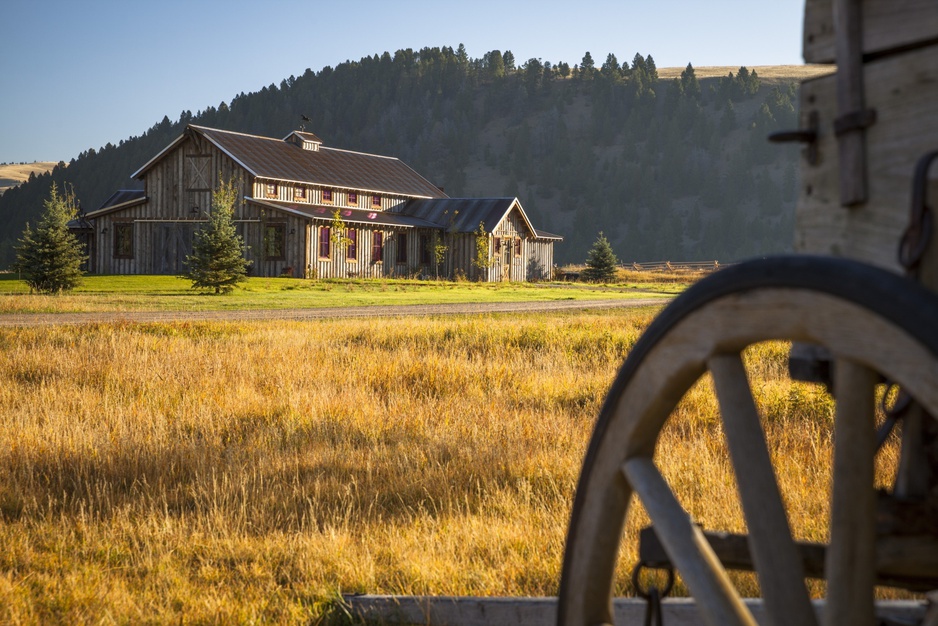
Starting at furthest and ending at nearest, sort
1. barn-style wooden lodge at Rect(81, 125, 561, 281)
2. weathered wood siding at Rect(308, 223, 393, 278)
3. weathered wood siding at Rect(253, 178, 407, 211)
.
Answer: weathered wood siding at Rect(253, 178, 407, 211), barn-style wooden lodge at Rect(81, 125, 561, 281), weathered wood siding at Rect(308, 223, 393, 278)

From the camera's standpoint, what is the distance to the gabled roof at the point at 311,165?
43.8 metres

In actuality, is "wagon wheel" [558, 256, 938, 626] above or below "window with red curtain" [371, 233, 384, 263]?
below

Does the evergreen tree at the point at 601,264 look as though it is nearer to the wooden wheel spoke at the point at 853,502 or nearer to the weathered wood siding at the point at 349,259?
the weathered wood siding at the point at 349,259

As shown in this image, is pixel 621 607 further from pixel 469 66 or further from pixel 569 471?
pixel 469 66

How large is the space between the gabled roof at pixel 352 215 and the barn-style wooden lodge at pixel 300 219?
0.27 feet

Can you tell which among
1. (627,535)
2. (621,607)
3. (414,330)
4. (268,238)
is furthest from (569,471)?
(268,238)

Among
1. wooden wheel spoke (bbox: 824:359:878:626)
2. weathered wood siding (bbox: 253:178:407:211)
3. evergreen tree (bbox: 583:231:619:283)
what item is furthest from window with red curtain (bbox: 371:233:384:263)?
wooden wheel spoke (bbox: 824:359:878:626)

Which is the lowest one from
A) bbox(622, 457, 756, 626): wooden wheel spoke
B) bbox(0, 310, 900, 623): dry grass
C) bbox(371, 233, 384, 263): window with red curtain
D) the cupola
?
bbox(0, 310, 900, 623): dry grass

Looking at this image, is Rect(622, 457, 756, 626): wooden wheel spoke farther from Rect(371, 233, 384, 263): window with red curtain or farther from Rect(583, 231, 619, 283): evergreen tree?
Rect(583, 231, 619, 283): evergreen tree

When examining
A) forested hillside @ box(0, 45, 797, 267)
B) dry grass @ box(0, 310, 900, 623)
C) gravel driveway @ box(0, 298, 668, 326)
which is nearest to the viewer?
dry grass @ box(0, 310, 900, 623)

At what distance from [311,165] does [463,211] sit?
337 inches

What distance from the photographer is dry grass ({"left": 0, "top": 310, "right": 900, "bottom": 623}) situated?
399 centimetres

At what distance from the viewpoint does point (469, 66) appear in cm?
18650

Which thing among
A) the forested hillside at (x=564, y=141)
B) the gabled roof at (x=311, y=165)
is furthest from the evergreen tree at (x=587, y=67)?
the gabled roof at (x=311, y=165)
